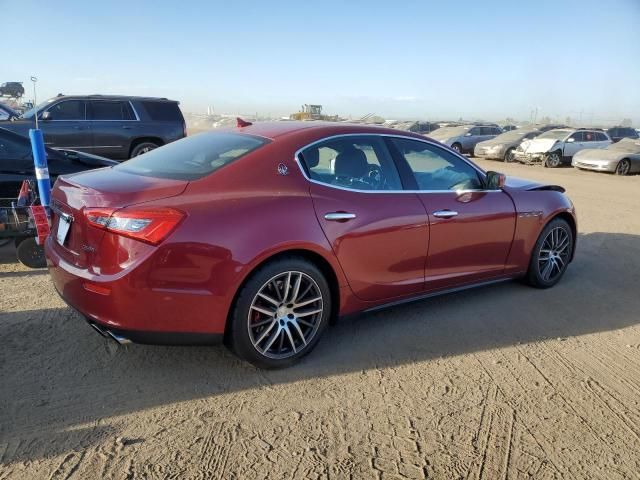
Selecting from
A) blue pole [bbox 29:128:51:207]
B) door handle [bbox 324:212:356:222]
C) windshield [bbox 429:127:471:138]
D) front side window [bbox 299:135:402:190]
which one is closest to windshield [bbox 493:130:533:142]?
windshield [bbox 429:127:471:138]

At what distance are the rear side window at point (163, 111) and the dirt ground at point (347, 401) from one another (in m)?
8.56

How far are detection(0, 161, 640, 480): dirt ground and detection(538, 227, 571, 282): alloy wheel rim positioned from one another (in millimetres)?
681

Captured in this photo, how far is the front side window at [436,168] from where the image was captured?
A: 410 centimetres

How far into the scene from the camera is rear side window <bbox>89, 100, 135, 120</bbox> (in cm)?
1157

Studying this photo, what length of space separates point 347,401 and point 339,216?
120cm

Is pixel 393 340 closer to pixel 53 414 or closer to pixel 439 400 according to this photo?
pixel 439 400

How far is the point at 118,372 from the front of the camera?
324cm

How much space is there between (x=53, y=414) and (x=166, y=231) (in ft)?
3.87

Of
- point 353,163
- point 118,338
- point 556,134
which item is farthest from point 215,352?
point 556,134

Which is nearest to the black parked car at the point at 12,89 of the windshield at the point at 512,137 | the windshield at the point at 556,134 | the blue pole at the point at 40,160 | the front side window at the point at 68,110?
the front side window at the point at 68,110

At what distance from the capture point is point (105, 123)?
11.6 meters

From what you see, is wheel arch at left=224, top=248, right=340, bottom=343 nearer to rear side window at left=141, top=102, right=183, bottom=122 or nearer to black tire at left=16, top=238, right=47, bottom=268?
black tire at left=16, top=238, right=47, bottom=268

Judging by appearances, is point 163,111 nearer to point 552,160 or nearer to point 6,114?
point 6,114

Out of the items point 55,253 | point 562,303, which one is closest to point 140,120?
point 55,253
